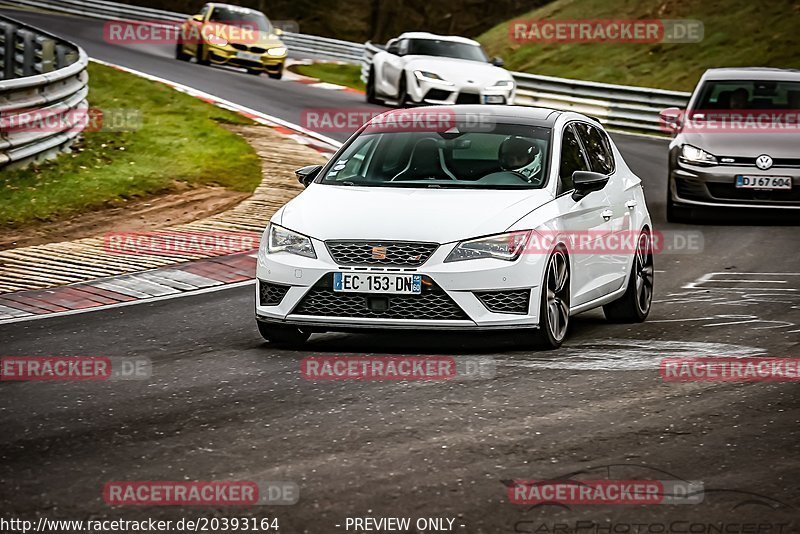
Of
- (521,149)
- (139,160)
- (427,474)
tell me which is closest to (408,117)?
(521,149)

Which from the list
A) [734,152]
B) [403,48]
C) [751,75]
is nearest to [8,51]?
[403,48]

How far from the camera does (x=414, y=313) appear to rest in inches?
343

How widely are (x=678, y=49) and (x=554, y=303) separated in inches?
1294

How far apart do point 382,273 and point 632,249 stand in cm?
272

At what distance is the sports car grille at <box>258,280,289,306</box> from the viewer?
9031 millimetres

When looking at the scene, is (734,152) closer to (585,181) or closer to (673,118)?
(673,118)

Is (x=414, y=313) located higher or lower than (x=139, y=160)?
higher

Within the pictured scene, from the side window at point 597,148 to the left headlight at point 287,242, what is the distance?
2545mm

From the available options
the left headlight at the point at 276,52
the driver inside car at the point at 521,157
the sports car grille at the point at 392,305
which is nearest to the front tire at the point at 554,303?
the sports car grille at the point at 392,305

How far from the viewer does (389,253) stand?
344 inches

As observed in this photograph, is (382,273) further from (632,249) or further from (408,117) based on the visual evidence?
(632,249)

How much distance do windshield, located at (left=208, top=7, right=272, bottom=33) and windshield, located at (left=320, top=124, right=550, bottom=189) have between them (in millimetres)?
24672

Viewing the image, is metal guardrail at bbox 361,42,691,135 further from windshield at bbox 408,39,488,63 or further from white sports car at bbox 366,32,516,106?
windshield at bbox 408,39,488,63

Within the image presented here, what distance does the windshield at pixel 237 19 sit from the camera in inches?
1346
